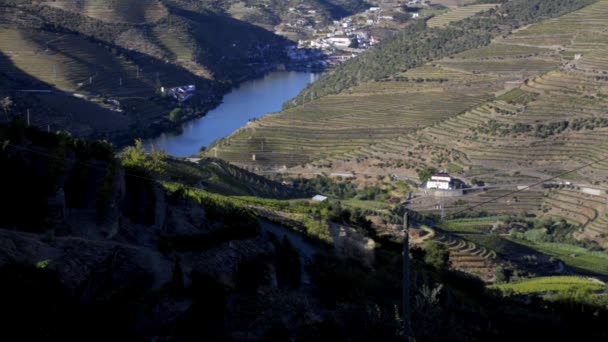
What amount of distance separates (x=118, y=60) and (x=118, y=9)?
51.2 feet

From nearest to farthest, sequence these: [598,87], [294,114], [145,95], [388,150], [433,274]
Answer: [433,274] < [388,150] < [598,87] < [294,114] < [145,95]

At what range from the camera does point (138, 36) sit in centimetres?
6762

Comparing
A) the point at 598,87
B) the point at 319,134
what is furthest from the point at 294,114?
the point at 598,87

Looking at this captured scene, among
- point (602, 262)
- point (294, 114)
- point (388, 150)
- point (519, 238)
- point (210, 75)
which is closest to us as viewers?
point (602, 262)

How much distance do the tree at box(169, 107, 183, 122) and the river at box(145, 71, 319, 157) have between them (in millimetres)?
591

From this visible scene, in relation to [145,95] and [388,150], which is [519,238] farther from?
[145,95]

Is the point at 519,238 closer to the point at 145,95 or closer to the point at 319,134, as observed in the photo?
the point at 319,134

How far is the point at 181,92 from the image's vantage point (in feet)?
186

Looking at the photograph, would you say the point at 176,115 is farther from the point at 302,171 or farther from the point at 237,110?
the point at 302,171

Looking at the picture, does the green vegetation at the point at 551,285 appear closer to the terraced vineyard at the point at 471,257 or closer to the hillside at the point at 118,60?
the terraced vineyard at the point at 471,257

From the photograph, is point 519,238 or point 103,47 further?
point 103,47

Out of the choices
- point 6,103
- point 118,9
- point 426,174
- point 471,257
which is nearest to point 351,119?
point 426,174

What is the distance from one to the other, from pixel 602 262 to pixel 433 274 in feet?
51.7

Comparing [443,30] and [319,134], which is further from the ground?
[443,30]
